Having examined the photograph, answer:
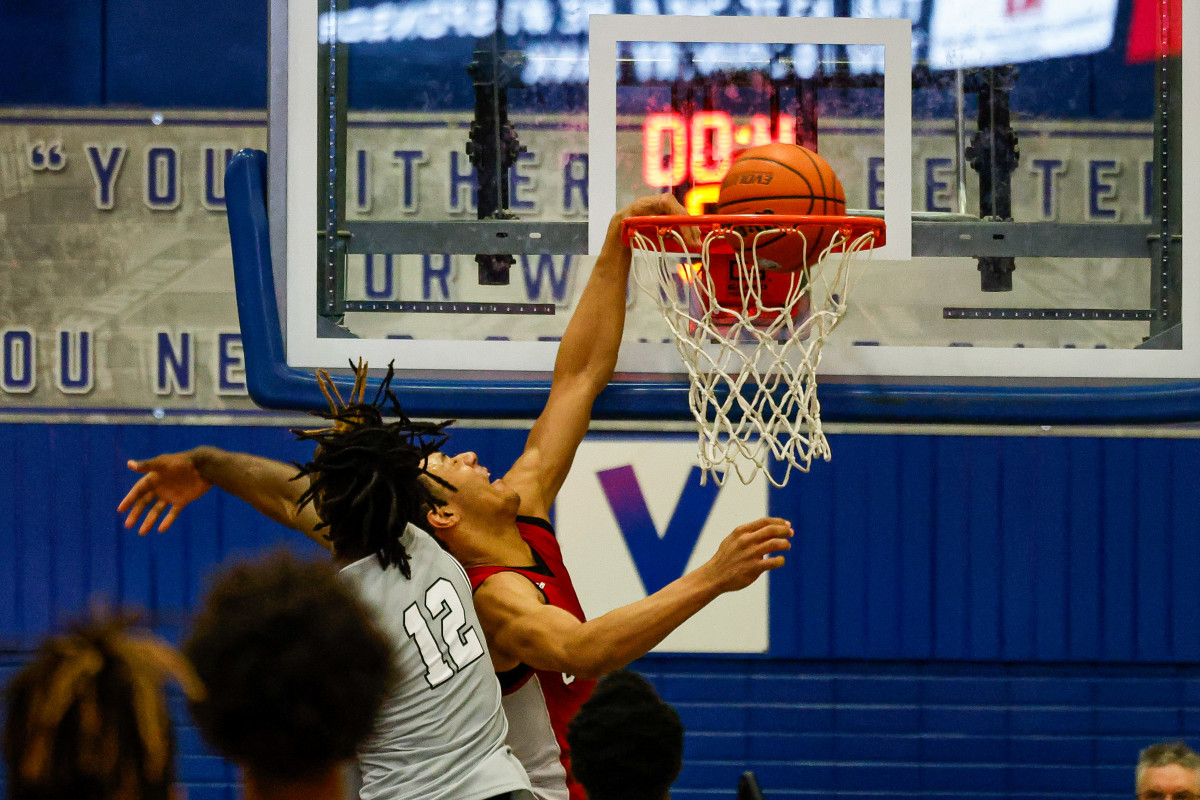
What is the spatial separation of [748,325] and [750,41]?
110 cm

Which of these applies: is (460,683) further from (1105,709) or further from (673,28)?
(1105,709)

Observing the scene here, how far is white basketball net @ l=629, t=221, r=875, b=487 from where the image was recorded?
3.38 metres

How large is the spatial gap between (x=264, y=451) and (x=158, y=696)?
5024mm

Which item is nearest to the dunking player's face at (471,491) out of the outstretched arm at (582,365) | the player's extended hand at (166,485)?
the outstretched arm at (582,365)

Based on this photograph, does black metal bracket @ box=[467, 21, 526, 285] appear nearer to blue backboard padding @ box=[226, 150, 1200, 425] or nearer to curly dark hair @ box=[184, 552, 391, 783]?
blue backboard padding @ box=[226, 150, 1200, 425]

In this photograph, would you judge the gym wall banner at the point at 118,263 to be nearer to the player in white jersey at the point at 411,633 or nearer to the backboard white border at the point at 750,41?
the backboard white border at the point at 750,41

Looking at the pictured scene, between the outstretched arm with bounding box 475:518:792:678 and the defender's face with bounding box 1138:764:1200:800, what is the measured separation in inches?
59.7

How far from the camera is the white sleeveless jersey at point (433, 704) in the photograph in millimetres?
2486

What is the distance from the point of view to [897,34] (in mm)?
3914

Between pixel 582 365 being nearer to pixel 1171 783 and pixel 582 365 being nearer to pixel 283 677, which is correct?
pixel 1171 783

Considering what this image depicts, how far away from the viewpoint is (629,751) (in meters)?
2.40

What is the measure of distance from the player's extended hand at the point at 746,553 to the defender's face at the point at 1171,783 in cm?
158

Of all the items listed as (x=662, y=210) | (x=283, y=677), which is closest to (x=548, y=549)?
(x=662, y=210)

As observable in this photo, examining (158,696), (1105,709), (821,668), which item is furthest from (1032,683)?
(158,696)
